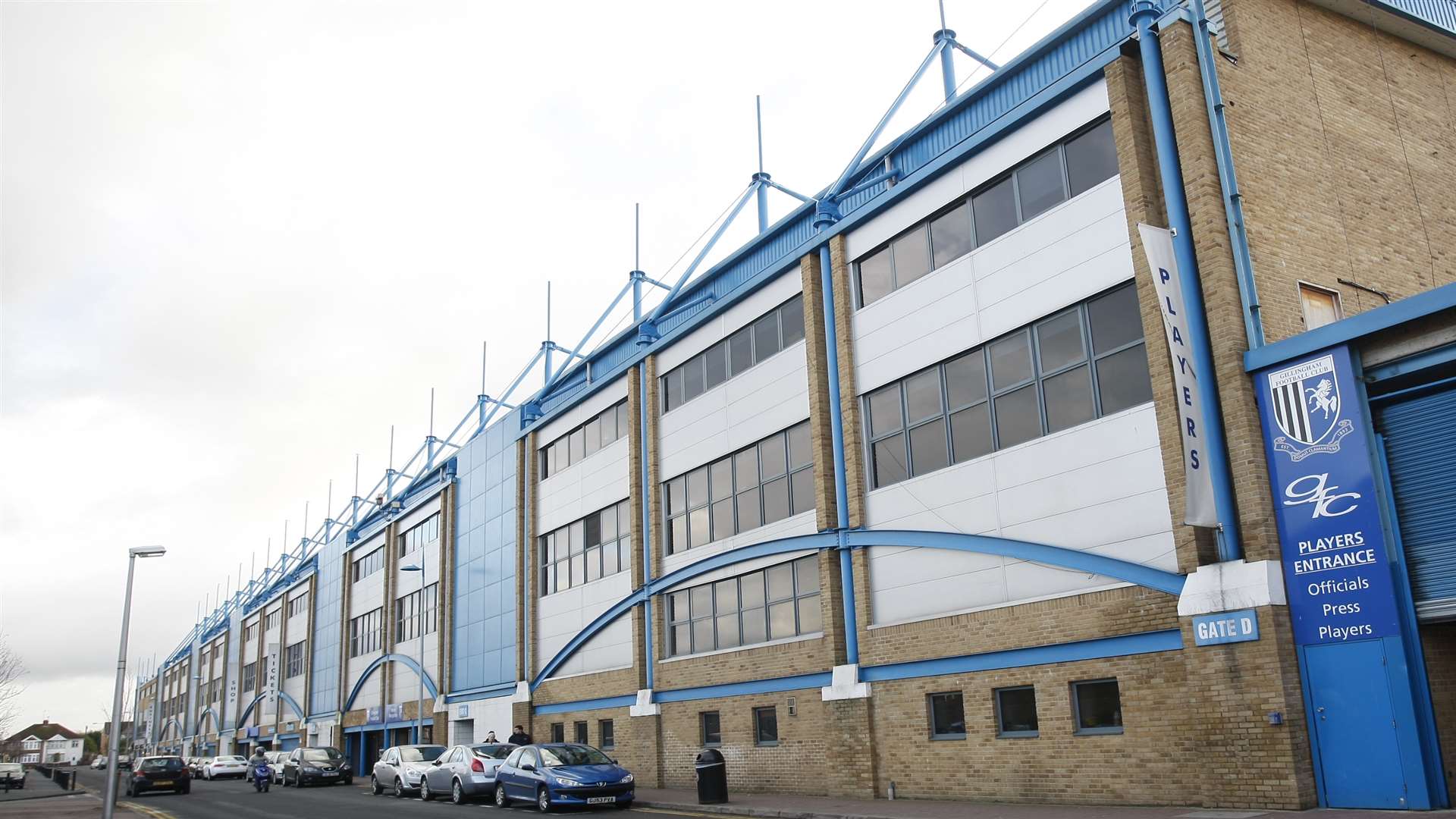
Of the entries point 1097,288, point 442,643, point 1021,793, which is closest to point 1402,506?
point 1097,288

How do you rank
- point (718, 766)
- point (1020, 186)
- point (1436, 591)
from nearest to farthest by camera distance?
point (1436, 591)
point (1020, 186)
point (718, 766)

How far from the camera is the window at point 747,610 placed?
898 inches

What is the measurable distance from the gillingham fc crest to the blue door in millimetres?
2458

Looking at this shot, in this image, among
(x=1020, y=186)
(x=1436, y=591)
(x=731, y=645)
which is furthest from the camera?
(x=731, y=645)

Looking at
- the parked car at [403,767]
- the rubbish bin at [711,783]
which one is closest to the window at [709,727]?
the rubbish bin at [711,783]

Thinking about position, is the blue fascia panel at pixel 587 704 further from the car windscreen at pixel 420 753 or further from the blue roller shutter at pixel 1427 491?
the blue roller shutter at pixel 1427 491

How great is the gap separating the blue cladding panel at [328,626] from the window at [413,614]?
845 centimetres

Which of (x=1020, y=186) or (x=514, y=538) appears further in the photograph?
(x=514, y=538)

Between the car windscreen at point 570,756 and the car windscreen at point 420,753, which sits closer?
the car windscreen at point 570,756

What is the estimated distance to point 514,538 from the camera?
1410 inches

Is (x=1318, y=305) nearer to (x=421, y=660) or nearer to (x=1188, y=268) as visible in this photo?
(x=1188, y=268)

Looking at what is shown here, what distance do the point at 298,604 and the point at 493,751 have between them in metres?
43.6

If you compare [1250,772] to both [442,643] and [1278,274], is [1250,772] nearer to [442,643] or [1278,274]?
[1278,274]

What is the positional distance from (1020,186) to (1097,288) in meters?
2.62
